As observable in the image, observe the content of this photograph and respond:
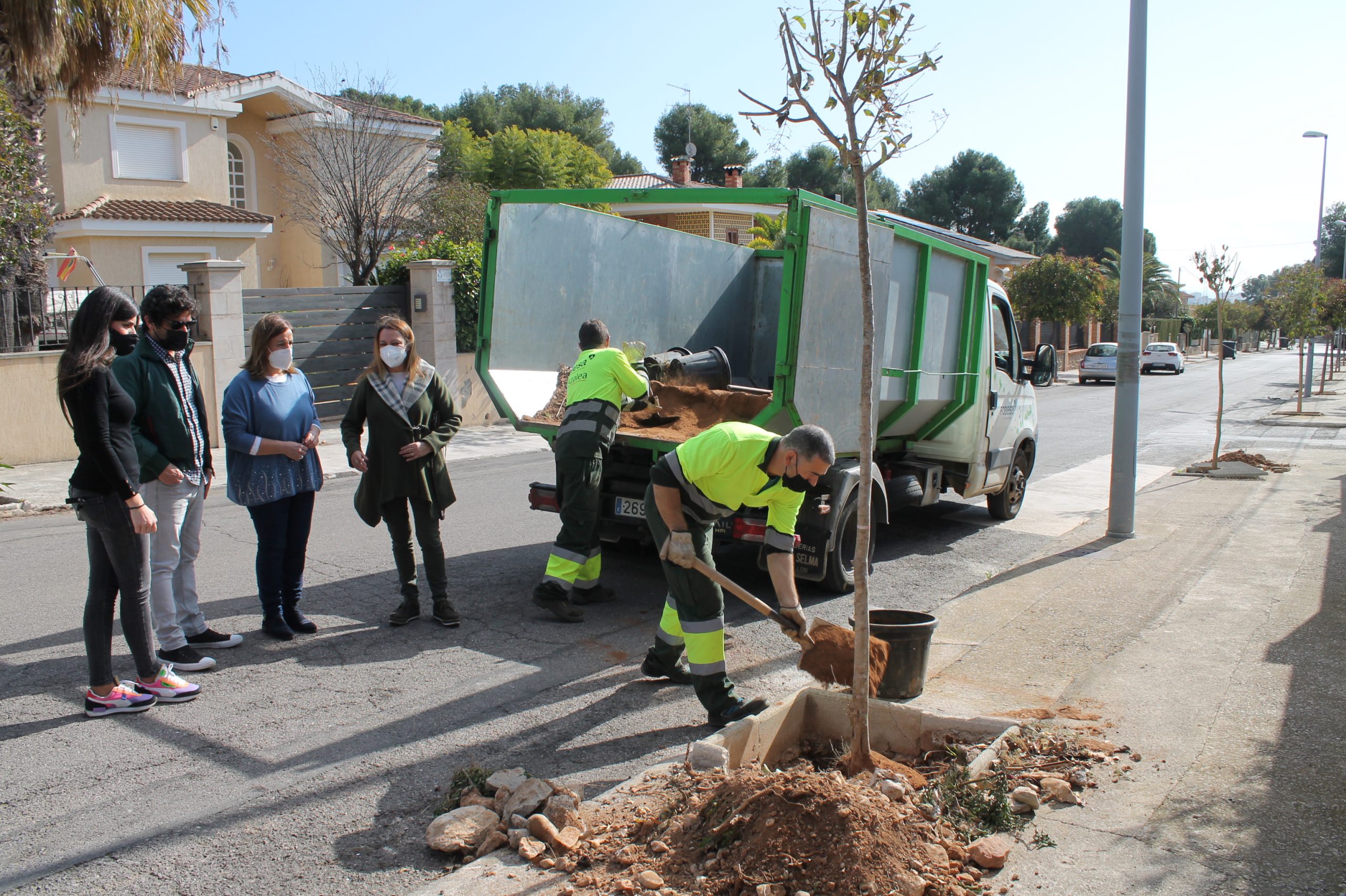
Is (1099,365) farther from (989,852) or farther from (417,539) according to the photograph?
(989,852)

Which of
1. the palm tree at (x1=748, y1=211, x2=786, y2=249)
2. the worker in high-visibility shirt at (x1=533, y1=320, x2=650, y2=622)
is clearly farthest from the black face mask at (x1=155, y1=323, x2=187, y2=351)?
the palm tree at (x1=748, y1=211, x2=786, y2=249)

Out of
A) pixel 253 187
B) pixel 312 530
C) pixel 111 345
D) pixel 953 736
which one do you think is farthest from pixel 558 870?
pixel 253 187

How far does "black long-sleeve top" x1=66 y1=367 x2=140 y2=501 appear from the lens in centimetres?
407

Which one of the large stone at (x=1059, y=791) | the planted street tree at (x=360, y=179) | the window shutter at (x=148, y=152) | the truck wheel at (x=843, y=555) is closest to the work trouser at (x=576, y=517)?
the truck wheel at (x=843, y=555)

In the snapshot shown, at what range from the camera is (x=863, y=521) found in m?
3.70

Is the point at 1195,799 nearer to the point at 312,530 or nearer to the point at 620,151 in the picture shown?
the point at 312,530

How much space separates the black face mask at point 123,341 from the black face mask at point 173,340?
0.18 m

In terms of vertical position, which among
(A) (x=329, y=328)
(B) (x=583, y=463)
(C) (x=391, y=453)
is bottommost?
(B) (x=583, y=463)

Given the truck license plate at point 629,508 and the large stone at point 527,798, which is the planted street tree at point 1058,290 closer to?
the truck license plate at point 629,508

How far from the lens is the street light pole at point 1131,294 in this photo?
8.18 m

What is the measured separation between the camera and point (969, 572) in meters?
7.53

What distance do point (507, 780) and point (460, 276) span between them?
13.1 meters

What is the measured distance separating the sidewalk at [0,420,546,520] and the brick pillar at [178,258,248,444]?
0.78m

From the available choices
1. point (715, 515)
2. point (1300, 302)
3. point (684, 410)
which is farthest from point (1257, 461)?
point (1300, 302)
